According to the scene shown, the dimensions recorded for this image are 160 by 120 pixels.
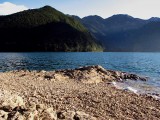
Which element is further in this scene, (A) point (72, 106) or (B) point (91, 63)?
(B) point (91, 63)

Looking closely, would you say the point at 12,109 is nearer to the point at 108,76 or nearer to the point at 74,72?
the point at 74,72

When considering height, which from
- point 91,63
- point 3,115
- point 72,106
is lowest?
point 91,63

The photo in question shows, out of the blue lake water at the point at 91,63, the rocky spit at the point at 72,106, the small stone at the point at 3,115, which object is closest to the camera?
the small stone at the point at 3,115

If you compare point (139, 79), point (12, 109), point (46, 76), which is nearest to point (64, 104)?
point (12, 109)

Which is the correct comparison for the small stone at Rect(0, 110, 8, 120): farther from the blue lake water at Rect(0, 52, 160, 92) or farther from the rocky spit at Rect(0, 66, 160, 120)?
the blue lake water at Rect(0, 52, 160, 92)

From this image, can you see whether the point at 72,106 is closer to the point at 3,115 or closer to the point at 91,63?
the point at 3,115

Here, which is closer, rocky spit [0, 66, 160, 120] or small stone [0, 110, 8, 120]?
small stone [0, 110, 8, 120]

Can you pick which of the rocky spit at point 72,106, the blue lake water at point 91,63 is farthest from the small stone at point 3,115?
the blue lake water at point 91,63

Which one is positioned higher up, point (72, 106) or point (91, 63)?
point (72, 106)

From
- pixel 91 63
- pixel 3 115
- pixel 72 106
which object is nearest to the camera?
pixel 3 115

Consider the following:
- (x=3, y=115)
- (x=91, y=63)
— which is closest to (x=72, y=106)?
(x=3, y=115)

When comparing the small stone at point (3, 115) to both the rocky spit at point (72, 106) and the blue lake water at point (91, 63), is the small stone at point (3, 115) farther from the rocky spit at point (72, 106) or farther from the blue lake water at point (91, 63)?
the blue lake water at point (91, 63)

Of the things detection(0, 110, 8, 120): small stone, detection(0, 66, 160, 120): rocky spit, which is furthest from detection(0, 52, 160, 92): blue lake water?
detection(0, 110, 8, 120): small stone

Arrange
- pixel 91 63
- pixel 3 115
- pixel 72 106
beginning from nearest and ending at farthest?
pixel 3 115, pixel 72 106, pixel 91 63
